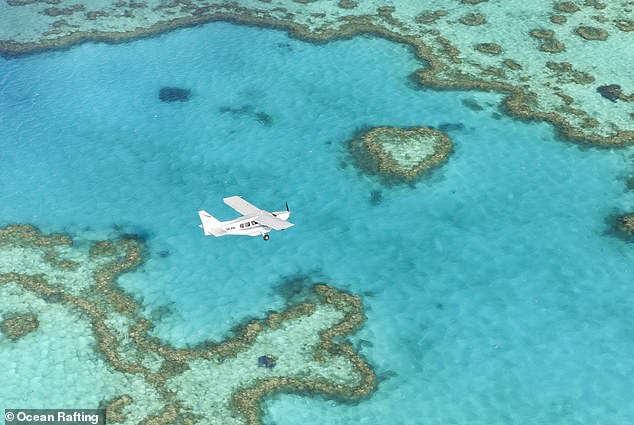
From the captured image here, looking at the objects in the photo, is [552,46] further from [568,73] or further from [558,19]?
[558,19]

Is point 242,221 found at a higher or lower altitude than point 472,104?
lower

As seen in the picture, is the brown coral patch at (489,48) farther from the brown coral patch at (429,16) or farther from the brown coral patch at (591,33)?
the brown coral patch at (591,33)

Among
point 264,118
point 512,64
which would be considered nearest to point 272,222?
point 264,118

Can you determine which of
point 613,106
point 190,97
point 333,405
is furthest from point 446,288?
point 190,97

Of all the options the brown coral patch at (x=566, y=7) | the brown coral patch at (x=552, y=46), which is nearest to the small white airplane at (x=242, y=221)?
the brown coral patch at (x=552, y=46)

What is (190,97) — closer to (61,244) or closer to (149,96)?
(149,96)

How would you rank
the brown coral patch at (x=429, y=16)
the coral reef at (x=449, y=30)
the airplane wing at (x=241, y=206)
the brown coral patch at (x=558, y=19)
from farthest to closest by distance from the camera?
1. the brown coral patch at (x=429, y=16)
2. the brown coral patch at (x=558, y=19)
3. the coral reef at (x=449, y=30)
4. the airplane wing at (x=241, y=206)
